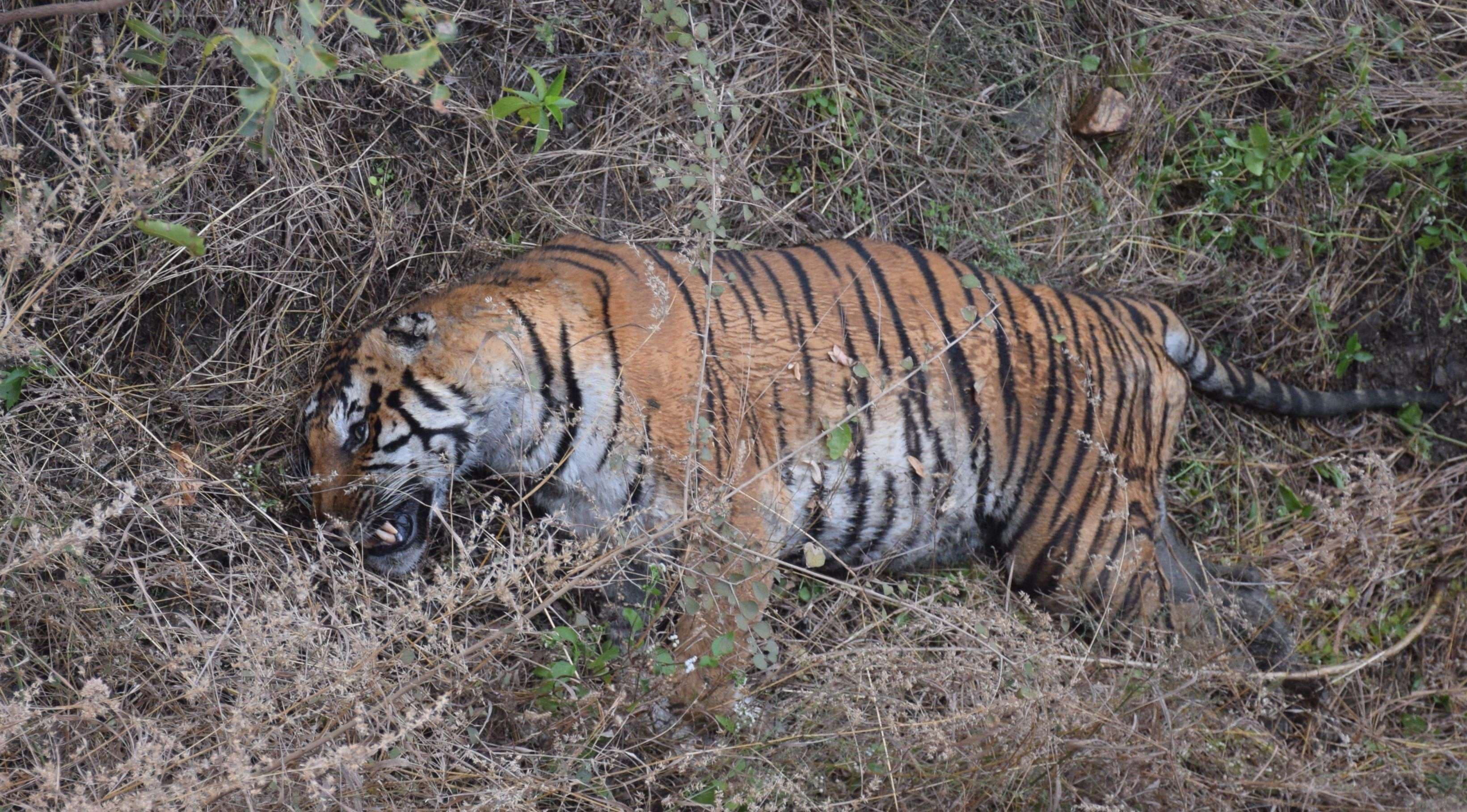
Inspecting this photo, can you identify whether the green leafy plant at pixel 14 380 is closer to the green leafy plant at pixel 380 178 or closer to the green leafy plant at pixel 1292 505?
the green leafy plant at pixel 380 178

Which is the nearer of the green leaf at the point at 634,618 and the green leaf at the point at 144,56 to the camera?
the green leaf at the point at 634,618

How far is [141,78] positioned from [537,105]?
1.14 metres

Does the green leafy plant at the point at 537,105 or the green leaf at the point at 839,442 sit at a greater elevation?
the green leafy plant at the point at 537,105

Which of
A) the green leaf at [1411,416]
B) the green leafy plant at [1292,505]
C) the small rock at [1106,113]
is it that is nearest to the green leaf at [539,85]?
the small rock at [1106,113]

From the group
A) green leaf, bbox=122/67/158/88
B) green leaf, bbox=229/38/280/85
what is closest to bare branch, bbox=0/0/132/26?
green leaf, bbox=122/67/158/88

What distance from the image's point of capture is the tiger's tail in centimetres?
430

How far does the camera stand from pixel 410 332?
11.1 ft

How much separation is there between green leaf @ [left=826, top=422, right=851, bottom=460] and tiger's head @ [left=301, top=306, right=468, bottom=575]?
1089 millimetres

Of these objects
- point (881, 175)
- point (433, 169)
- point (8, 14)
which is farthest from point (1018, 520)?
point (8, 14)

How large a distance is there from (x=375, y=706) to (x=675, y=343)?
1399 mm

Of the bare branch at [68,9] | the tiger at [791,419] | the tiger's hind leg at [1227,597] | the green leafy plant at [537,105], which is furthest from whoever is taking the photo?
the tiger's hind leg at [1227,597]

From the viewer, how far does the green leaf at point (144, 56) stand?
10.7 ft

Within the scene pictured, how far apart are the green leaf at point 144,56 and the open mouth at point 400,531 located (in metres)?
1.43

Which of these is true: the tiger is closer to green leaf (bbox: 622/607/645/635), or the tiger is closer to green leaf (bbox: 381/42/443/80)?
green leaf (bbox: 622/607/645/635)
